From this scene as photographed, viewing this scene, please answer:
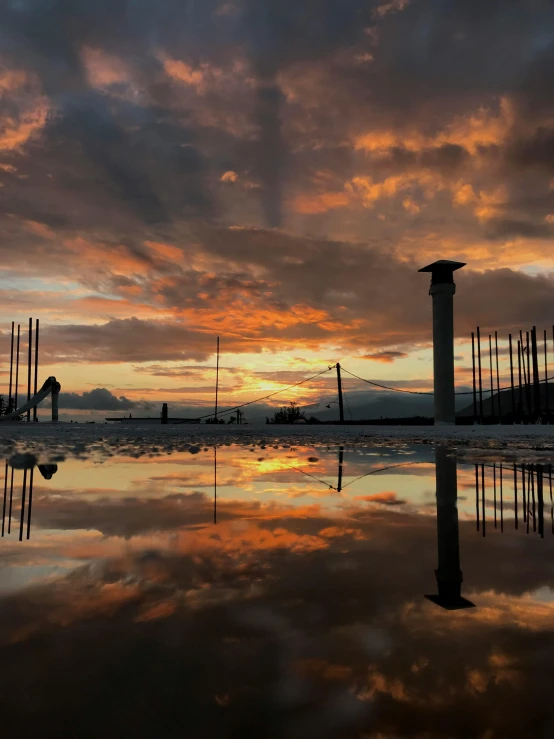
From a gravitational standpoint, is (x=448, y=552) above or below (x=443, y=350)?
below

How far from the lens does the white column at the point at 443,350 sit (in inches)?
933

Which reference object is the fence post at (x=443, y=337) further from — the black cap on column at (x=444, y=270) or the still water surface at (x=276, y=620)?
the still water surface at (x=276, y=620)

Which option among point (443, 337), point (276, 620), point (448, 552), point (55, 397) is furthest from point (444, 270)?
point (55, 397)

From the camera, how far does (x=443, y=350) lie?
23.7 metres

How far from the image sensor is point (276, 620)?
2.17 m

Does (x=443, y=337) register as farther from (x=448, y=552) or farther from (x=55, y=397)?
(x=55, y=397)

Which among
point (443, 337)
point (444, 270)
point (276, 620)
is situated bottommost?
point (276, 620)

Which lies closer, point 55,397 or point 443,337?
point 443,337

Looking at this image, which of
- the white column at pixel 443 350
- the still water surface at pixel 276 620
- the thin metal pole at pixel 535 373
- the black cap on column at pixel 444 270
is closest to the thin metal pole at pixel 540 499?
the still water surface at pixel 276 620

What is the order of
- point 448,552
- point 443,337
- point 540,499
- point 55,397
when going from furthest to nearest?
point 55,397, point 443,337, point 540,499, point 448,552

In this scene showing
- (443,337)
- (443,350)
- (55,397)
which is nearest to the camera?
(443,350)

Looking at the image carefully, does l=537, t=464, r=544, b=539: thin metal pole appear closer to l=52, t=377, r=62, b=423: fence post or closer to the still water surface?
the still water surface

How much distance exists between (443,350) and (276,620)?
74.8 ft

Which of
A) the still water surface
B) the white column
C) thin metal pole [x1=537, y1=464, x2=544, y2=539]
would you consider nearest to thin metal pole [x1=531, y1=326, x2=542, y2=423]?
the white column
